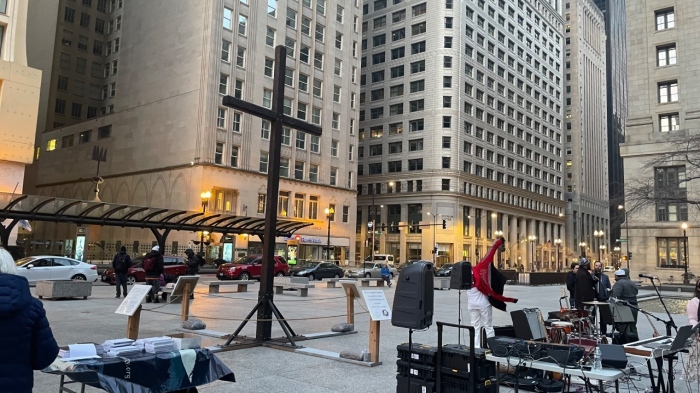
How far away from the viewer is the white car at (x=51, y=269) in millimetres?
23297

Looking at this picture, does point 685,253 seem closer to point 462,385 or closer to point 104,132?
point 462,385

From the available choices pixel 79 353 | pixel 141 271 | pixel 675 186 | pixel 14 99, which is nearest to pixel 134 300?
pixel 79 353

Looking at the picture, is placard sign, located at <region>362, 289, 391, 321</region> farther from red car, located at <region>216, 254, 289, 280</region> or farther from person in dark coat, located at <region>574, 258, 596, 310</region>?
red car, located at <region>216, 254, 289, 280</region>

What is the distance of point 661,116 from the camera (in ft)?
146

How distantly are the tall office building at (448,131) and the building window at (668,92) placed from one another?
33.8 metres

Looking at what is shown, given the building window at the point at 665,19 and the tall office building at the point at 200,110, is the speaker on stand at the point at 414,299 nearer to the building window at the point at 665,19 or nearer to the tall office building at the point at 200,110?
the tall office building at the point at 200,110

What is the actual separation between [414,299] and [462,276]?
2839 millimetres

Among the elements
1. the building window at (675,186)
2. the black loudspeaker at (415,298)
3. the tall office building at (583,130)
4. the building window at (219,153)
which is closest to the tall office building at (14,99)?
the building window at (219,153)

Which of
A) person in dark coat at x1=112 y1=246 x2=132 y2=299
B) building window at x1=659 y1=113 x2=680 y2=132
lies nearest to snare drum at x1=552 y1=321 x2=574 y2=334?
person in dark coat at x1=112 y1=246 x2=132 y2=299

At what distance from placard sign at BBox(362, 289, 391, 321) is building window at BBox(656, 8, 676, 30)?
1827 inches

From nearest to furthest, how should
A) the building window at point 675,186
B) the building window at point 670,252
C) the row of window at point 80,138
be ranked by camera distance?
the building window at point 675,186 → the building window at point 670,252 → the row of window at point 80,138

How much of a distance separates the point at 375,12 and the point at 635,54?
51.4 metres

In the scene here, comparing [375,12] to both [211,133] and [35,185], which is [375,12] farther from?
[35,185]

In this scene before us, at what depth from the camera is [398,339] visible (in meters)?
11.9
